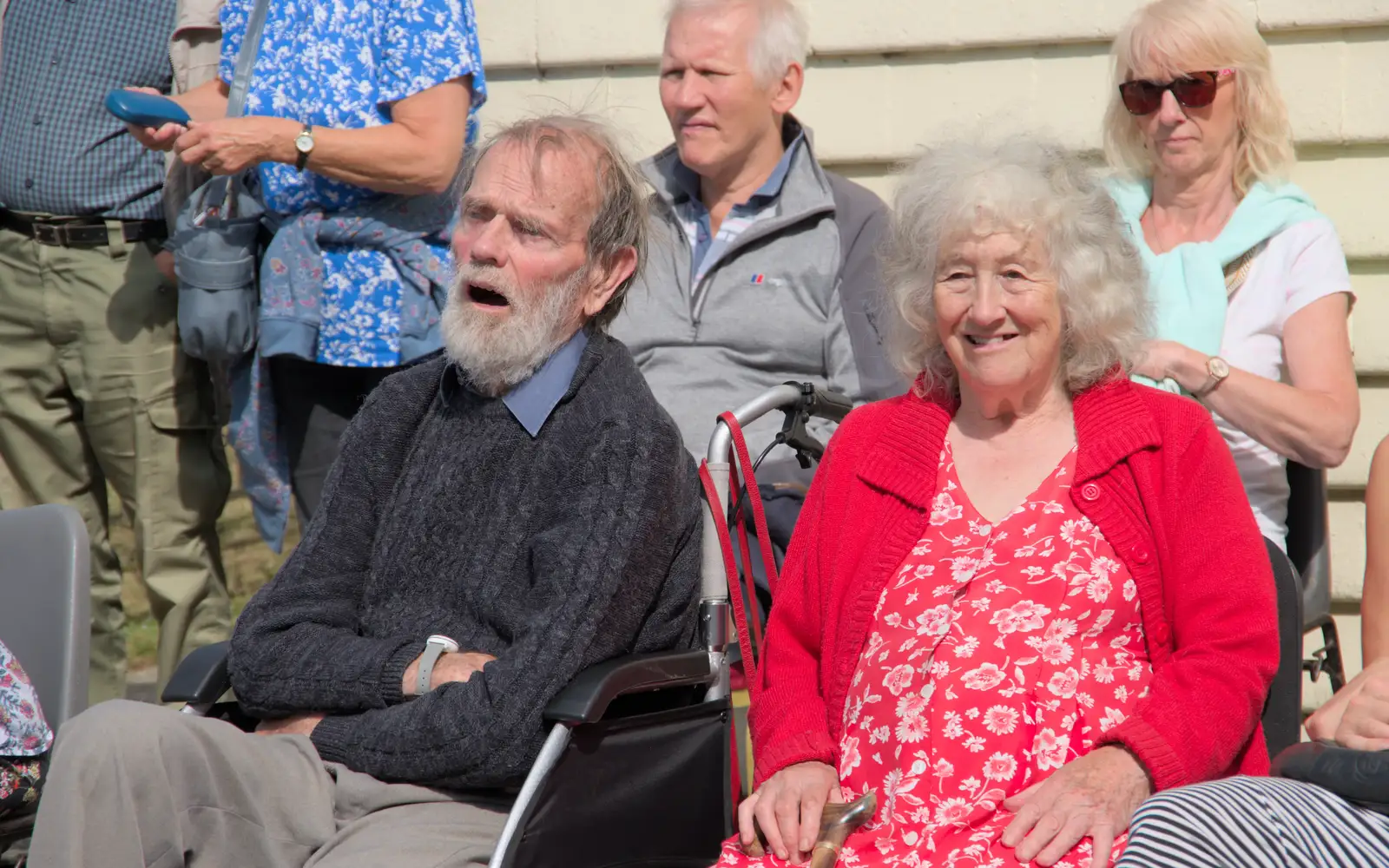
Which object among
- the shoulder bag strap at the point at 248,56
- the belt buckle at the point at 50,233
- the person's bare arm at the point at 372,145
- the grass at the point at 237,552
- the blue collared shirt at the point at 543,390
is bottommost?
the grass at the point at 237,552

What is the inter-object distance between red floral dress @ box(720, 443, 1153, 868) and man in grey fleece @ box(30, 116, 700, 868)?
45cm

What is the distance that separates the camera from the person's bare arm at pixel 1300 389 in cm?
322

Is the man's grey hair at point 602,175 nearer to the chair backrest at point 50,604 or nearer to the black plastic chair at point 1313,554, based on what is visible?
the chair backrest at point 50,604

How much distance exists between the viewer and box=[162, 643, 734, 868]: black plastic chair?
8.13 feet

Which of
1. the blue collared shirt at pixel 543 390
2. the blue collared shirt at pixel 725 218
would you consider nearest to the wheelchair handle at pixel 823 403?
the blue collared shirt at pixel 543 390

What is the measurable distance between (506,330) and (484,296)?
0.15 m

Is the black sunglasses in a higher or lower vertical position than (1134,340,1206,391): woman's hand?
higher

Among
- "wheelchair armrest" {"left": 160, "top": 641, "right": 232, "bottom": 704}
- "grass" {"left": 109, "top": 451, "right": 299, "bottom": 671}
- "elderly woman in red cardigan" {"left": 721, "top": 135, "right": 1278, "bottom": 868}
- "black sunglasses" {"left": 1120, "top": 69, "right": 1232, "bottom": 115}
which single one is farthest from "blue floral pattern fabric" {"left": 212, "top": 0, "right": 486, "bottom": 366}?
"grass" {"left": 109, "top": 451, "right": 299, "bottom": 671}

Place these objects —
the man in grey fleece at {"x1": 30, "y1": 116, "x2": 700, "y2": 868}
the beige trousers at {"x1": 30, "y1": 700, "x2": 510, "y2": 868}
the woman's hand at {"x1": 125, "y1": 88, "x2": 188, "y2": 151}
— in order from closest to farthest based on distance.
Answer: the beige trousers at {"x1": 30, "y1": 700, "x2": 510, "y2": 868} < the man in grey fleece at {"x1": 30, "y1": 116, "x2": 700, "y2": 868} < the woman's hand at {"x1": 125, "y1": 88, "x2": 188, "y2": 151}

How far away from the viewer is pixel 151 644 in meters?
6.22

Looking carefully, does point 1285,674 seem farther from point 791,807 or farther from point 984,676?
point 791,807

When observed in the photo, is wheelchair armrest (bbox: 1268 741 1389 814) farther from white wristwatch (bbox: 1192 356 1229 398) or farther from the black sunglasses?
the black sunglasses

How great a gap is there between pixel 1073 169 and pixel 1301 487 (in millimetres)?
1126

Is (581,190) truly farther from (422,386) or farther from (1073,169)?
(1073,169)
